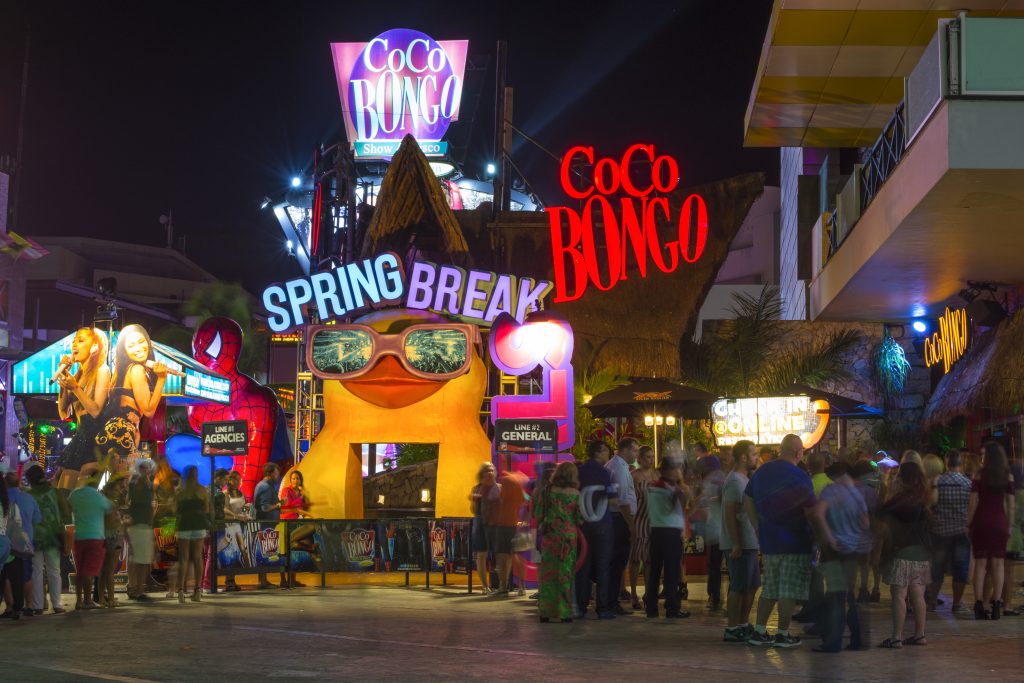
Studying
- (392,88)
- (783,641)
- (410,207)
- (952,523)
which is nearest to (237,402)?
(410,207)

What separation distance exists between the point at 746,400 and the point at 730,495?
10381 mm

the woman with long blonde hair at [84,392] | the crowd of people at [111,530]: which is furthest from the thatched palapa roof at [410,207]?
the crowd of people at [111,530]

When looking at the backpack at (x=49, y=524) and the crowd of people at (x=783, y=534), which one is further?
the backpack at (x=49, y=524)

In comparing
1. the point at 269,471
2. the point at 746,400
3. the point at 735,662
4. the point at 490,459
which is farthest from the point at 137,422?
the point at 735,662

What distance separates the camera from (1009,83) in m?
13.4

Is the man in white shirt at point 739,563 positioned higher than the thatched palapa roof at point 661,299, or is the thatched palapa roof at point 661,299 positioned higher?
the thatched palapa roof at point 661,299

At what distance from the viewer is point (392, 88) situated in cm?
4572

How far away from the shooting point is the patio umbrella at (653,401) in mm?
20875

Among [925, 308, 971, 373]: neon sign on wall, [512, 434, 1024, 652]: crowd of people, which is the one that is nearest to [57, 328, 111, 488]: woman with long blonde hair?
[512, 434, 1024, 652]: crowd of people

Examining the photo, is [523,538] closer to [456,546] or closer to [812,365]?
[456,546]

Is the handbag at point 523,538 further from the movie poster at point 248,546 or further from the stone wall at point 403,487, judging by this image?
the stone wall at point 403,487

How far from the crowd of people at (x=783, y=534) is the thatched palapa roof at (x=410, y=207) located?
8.94m

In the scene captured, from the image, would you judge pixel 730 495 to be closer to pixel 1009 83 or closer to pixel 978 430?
pixel 1009 83

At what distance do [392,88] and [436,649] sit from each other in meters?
37.2
